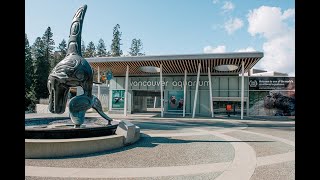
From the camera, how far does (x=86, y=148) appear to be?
33.4ft

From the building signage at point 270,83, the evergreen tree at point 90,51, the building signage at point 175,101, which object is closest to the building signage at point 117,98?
the building signage at point 175,101

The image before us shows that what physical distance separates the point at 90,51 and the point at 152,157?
91.0 meters

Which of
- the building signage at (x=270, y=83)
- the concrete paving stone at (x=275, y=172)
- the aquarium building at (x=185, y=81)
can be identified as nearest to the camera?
the concrete paving stone at (x=275, y=172)

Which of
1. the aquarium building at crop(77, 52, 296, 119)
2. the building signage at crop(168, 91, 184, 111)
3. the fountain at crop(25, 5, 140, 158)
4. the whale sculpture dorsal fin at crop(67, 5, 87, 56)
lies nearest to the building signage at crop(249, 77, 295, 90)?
the aquarium building at crop(77, 52, 296, 119)

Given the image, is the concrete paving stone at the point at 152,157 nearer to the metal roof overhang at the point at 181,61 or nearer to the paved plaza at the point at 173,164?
the paved plaza at the point at 173,164

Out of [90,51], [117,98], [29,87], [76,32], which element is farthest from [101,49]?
[76,32]

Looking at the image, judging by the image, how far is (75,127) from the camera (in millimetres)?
12445

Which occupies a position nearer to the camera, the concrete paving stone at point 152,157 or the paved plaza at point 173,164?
the paved plaza at point 173,164

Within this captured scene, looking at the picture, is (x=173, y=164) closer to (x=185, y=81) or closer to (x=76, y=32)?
Result: (x=76, y=32)

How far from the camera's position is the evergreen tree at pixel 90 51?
9162cm
